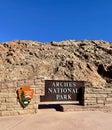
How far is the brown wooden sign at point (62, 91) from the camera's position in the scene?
849cm

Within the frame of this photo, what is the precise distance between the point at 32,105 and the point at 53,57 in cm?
1871

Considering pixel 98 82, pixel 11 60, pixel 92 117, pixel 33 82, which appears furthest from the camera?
pixel 11 60

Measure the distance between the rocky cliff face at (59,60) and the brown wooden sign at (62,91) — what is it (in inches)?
519

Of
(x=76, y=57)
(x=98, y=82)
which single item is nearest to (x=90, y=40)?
(x=76, y=57)

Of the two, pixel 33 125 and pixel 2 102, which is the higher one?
pixel 2 102

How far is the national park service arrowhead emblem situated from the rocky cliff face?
1445cm

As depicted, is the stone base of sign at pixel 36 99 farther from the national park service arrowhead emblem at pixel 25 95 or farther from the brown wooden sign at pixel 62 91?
the brown wooden sign at pixel 62 91

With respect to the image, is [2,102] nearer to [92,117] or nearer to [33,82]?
[33,82]

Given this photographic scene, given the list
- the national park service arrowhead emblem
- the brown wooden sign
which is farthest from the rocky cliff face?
the national park service arrowhead emblem

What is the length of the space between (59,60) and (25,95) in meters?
18.3

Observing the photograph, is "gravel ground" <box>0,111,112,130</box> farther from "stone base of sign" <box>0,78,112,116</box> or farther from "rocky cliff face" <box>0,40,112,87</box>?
"rocky cliff face" <box>0,40,112,87</box>

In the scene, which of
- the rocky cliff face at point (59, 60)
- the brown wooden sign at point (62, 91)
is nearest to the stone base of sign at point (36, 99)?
the brown wooden sign at point (62, 91)

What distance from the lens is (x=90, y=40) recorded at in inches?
1222

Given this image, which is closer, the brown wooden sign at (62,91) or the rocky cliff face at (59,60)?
the brown wooden sign at (62,91)
